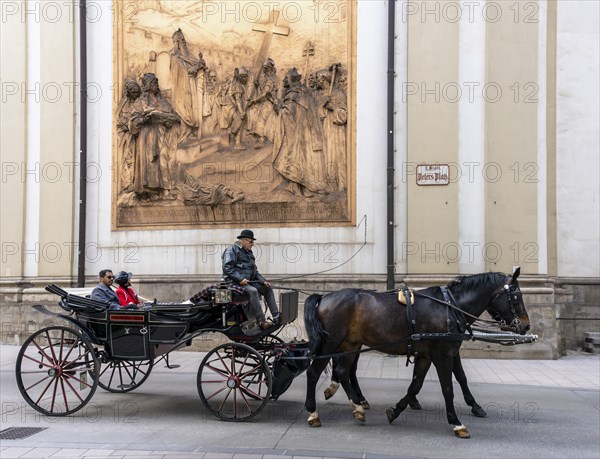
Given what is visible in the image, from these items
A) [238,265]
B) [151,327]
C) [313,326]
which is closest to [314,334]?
[313,326]

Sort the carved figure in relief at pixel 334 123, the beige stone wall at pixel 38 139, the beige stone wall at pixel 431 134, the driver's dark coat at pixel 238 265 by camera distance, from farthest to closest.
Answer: the beige stone wall at pixel 38 139, the carved figure in relief at pixel 334 123, the beige stone wall at pixel 431 134, the driver's dark coat at pixel 238 265

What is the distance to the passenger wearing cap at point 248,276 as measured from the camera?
7.84 metres

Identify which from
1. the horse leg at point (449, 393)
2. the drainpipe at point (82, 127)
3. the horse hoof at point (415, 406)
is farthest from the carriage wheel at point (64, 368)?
the drainpipe at point (82, 127)

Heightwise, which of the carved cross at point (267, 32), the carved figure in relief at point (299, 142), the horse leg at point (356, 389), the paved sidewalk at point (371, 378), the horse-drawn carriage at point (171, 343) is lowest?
the paved sidewalk at point (371, 378)

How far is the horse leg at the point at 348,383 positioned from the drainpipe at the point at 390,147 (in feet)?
18.7

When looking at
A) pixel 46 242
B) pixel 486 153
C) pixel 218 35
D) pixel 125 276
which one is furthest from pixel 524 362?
pixel 46 242

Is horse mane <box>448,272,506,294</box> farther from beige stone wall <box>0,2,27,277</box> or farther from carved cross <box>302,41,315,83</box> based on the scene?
beige stone wall <box>0,2,27,277</box>

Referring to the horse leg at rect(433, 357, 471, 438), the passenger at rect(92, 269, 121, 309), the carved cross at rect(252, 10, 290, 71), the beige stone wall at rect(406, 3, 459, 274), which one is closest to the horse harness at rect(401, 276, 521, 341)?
the horse leg at rect(433, 357, 471, 438)

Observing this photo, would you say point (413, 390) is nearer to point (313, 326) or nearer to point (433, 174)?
point (313, 326)

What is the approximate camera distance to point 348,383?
7.60 metres

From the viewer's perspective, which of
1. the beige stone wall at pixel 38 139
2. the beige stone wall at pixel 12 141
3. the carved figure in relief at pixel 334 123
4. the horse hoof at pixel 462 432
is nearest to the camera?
the horse hoof at pixel 462 432

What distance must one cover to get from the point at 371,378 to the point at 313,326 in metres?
3.55

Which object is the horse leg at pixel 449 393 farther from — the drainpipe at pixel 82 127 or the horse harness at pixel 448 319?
the drainpipe at pixel 82 127

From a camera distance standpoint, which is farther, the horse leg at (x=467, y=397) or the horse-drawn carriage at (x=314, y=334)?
the horse leg at (x=467, y=397)
